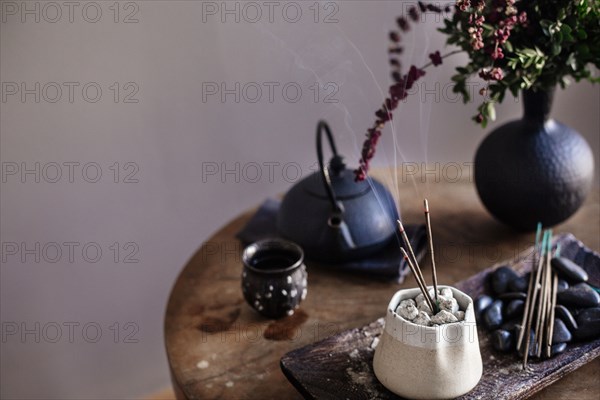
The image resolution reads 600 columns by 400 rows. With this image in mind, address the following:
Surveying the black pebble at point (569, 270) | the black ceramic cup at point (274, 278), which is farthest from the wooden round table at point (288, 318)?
the black pebble at point (569, 270)

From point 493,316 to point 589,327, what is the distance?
13cm


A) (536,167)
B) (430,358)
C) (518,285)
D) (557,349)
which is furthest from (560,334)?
(536,167)

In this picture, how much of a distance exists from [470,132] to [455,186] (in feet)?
1.80

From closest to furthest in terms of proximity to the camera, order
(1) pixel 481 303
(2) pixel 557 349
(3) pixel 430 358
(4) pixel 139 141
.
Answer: (3) pixel 430 358 → (2) pixel 557 349 → (1) pixel 481 303 → (4) pixel 139 141

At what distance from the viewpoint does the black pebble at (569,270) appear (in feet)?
3.49

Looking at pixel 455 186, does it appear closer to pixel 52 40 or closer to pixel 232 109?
pixel 232 109

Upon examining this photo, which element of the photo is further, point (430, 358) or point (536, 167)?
point (536, 167)

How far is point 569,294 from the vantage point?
1.01 metres

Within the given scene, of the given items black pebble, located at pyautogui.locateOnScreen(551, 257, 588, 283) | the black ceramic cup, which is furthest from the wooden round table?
black pebble, located at pyautogui.locateOnScreen(551, 257, 588, 283)

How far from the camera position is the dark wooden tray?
874 millimetres

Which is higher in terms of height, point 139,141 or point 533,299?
point 139,141

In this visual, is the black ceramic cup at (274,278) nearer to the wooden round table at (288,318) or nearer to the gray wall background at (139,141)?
the wooden round table at (288,318)

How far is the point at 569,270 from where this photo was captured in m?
1.07

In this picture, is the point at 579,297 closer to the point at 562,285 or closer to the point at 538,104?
the point at 562,285
